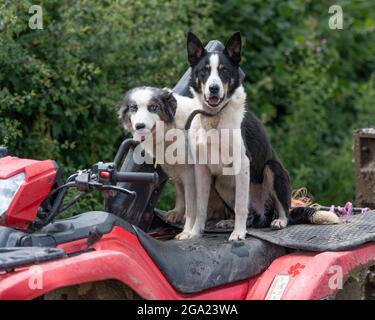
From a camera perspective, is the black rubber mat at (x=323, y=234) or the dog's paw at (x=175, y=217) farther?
the dog's paw at (x=175, y=217)

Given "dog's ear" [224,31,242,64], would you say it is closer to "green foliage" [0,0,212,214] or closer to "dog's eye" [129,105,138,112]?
"dog's eye" [129,105,138,112]

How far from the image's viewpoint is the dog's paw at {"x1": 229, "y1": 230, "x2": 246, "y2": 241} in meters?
3.68

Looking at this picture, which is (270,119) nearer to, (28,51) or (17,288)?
(28,51)

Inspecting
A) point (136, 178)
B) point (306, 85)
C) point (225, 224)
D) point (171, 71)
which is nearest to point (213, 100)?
point (225, 224)

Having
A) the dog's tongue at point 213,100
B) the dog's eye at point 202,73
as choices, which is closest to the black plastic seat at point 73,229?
the dog's tongue at point 213,100

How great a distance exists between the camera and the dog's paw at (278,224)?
155 inches

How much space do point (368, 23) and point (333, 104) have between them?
44.7 inches

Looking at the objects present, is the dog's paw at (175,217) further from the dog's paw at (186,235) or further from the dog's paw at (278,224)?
the dog's paw at (278,224)

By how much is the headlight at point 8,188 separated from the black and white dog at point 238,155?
47.0 inches

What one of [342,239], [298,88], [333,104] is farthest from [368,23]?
[342,239]

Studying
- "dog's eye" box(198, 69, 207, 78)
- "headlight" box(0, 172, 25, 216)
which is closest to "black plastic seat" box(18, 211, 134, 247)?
"headlight" box(0, 172, 25, 216)

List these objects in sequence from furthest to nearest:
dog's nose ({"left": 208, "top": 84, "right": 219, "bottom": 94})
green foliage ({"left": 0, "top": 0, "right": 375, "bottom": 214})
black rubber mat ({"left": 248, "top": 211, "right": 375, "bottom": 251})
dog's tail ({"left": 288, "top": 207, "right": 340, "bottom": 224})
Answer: green foliage ({"left": 0, "top": 0, "right": 375, "bottom": 214})
dog's tail ({"left": 288, "top": 207, "right": 340, "bottom": 224})
dog's nose ({"left": 208, "top": 84, "right": 219, "bottom": 94})
black rubber mat ({"left": 248, "top": 211, "right": 375, "bottom": 251})

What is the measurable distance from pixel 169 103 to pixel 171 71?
2.40 m

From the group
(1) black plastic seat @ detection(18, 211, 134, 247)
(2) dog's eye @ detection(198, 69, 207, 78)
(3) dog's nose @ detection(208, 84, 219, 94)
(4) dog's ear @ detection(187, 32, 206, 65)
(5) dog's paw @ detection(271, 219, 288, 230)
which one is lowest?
(5) dog's paw @ detection(271, 219, 288, 230)
